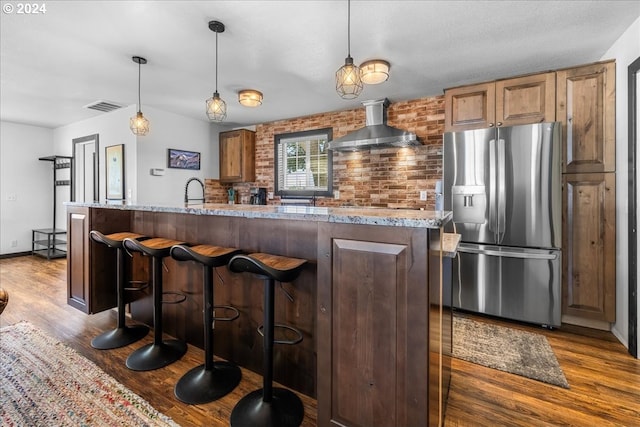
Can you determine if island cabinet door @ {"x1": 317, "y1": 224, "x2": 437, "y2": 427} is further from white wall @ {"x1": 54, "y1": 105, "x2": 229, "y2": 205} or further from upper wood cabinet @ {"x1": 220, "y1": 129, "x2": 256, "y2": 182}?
upper wood cabinet @ {"x1": 220, "y1": 129, "x2": 256, "y2": 182}

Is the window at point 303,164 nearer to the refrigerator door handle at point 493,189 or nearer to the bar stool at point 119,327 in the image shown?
the refrigerator door handle at point 493,189

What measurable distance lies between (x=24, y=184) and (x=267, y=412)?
6948mm

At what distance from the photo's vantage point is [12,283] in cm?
400

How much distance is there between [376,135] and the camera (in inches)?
149

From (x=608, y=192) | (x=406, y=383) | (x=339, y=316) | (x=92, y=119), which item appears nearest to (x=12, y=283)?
(x=92, y=119)

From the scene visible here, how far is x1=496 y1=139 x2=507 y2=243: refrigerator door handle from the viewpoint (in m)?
2.95

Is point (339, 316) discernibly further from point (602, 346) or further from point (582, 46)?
point (582, 46)

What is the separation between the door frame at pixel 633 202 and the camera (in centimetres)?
230

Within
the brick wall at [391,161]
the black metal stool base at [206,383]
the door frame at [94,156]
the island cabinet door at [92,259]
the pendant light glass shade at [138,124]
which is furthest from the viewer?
the door frame at [94,156]

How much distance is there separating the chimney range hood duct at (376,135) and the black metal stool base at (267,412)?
2899 mm

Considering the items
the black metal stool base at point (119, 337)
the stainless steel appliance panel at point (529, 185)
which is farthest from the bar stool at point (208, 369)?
the stainless steel appliance panel at point (529, 185)

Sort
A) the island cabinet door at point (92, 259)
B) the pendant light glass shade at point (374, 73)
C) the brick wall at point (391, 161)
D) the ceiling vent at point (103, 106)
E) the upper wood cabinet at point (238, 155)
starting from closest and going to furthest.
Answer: the pendant light glass shade at point (374, 73)
the island cabinet door at point (92, 259)
the brick wall at point (391, 161)
the ceiling vent at point (103, 106)
the upper wood cabinet at point (238, 155)

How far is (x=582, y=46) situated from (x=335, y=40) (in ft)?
6.88

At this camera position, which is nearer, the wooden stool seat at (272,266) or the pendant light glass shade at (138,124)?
the wooden stool seat at (272,266)
